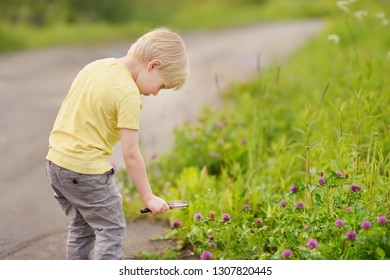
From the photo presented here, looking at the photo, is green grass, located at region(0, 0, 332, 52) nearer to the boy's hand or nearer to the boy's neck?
the boy's neck

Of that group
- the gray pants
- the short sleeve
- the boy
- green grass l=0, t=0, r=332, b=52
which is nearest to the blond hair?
the boy

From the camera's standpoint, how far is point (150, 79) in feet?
9.84

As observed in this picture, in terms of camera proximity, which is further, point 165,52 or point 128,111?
point 165,52

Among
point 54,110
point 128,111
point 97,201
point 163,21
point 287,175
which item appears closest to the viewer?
point 128,111

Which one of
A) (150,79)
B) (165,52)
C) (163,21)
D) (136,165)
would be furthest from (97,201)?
(163,21)

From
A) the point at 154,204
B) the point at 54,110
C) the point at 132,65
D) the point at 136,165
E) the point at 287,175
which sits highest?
the point at 132,65

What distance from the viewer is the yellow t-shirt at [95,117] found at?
2.87 meters

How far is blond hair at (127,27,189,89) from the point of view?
117 inches

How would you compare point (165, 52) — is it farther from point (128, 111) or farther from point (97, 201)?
point (97, 201)

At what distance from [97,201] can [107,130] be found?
31 centimetres

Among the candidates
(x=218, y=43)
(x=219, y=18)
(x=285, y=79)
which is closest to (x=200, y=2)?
(x=219, y=18)
